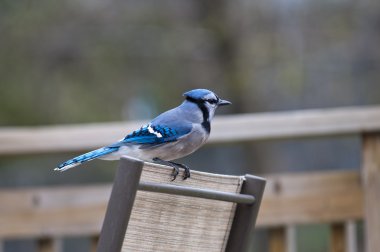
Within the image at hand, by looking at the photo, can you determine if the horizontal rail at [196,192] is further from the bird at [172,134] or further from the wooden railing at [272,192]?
the wooden railing at [272,192]

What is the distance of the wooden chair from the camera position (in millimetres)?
1596

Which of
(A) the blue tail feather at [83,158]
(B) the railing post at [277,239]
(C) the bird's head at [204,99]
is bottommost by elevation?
(A) the blue tail feather at [83,158]

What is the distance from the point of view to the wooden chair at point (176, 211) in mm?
1596

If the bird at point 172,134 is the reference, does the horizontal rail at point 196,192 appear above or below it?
below

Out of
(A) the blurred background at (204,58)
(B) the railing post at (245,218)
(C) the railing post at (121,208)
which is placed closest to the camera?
(C) the railing post at (121,208)

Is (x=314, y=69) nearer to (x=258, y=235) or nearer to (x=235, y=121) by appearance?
(x=258, y=235)

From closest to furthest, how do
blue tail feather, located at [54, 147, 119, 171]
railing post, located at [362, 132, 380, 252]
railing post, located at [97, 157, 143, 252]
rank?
railing post, located at [97, 157, 143, 252], blue tail feather, located at [54, 147, 119, 171], railing post, located at [362, 132, 380, 252]

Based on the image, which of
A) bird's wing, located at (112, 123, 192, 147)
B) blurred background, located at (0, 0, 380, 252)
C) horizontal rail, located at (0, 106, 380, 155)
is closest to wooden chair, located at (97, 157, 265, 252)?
bird's wing, located at (112, 123, 192, 147)

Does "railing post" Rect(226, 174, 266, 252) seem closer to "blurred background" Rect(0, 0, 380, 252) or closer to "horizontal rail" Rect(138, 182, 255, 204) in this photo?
"horizontal rail" Rect(138, 182, 255, 204)

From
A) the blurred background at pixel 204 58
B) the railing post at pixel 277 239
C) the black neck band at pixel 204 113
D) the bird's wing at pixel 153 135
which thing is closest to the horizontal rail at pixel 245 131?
the railing post at pixel 277 239

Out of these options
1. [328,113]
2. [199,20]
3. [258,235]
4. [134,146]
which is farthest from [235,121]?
[199,20]

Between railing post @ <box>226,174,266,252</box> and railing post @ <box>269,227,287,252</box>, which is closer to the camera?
railing post @ <box>226,174,266,252</box>

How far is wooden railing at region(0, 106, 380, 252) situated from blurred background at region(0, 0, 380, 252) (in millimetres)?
4192

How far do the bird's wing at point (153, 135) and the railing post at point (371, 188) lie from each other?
0.80 m
